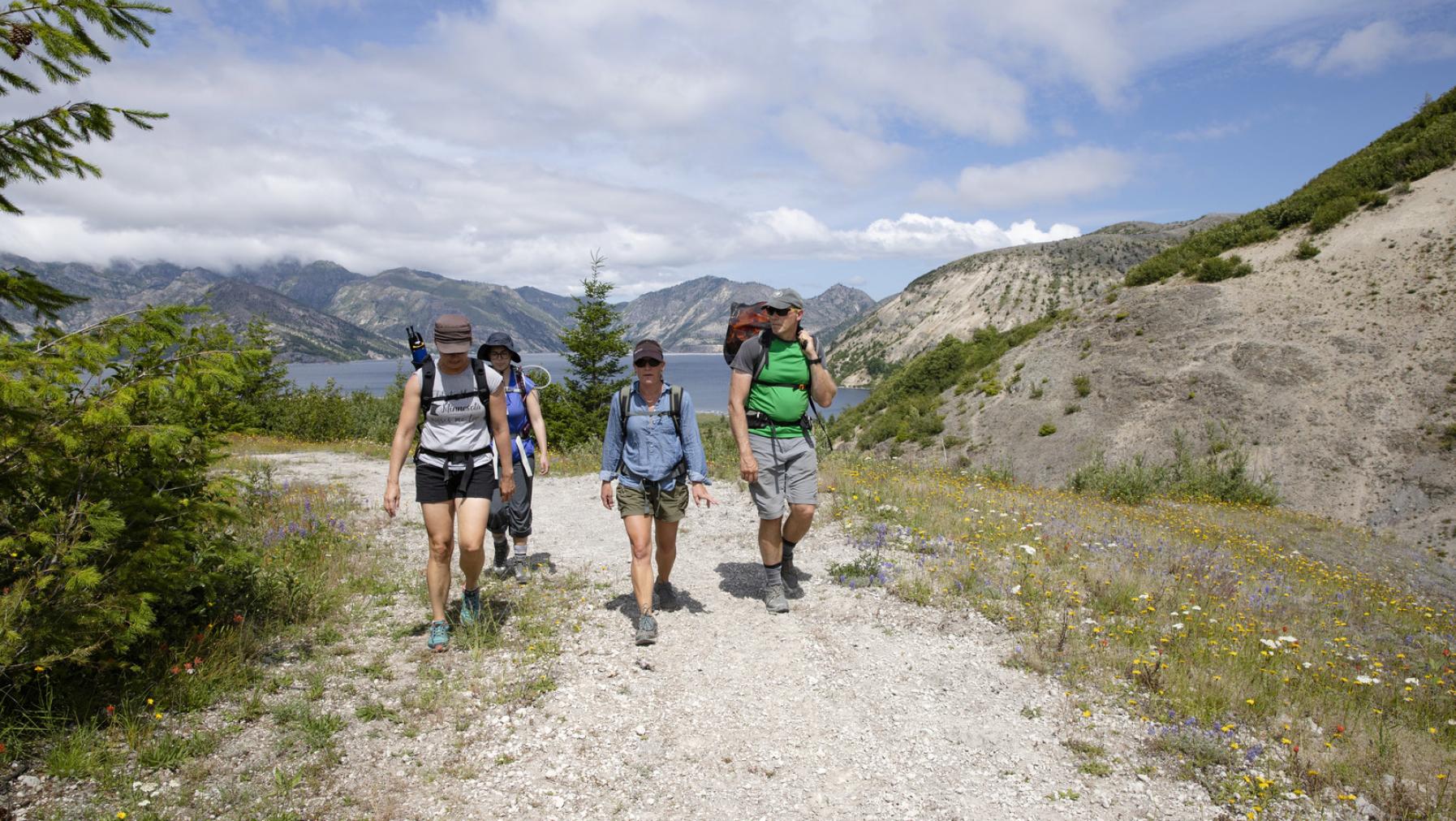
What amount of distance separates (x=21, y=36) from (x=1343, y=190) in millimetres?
32960

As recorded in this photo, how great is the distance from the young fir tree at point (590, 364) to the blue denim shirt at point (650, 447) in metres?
19.0

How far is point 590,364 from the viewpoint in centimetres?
2527

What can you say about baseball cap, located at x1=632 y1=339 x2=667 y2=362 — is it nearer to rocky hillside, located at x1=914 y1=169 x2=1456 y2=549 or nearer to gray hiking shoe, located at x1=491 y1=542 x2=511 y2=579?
gray hiking shoe, located at x1=491 y1=542 x2=511 y2=579

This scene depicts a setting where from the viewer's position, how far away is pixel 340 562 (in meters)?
7.17

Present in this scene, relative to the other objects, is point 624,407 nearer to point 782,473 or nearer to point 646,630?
point 782,473

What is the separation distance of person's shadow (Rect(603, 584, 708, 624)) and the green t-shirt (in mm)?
1840

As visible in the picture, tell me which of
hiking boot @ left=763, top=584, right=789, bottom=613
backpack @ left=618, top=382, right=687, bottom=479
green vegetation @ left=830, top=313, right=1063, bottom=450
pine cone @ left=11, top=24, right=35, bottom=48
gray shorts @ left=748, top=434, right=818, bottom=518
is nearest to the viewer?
pine cone @ left=11, top=24, right=35, bottom=48

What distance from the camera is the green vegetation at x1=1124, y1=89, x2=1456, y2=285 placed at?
22656 mm

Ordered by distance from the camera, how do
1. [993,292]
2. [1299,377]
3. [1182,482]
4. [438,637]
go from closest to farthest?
[438,637], [1182,482], [1299,377], [993,292]

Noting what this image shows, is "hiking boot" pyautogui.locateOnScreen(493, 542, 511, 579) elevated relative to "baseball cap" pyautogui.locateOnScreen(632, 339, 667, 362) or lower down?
lower down

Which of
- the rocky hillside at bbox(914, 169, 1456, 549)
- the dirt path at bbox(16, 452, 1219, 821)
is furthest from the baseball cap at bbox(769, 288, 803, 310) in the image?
the rocky hillside at bbox(914, 169, 1456, 549)

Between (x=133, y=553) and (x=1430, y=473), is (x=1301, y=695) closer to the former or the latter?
(x=133, y=553)

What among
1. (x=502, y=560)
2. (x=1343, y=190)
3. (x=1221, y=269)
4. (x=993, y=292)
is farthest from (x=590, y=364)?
(x=993, y=292)

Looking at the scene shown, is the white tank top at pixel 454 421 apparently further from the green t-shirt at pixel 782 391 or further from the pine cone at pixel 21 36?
the pine cone at pixel 21 36
